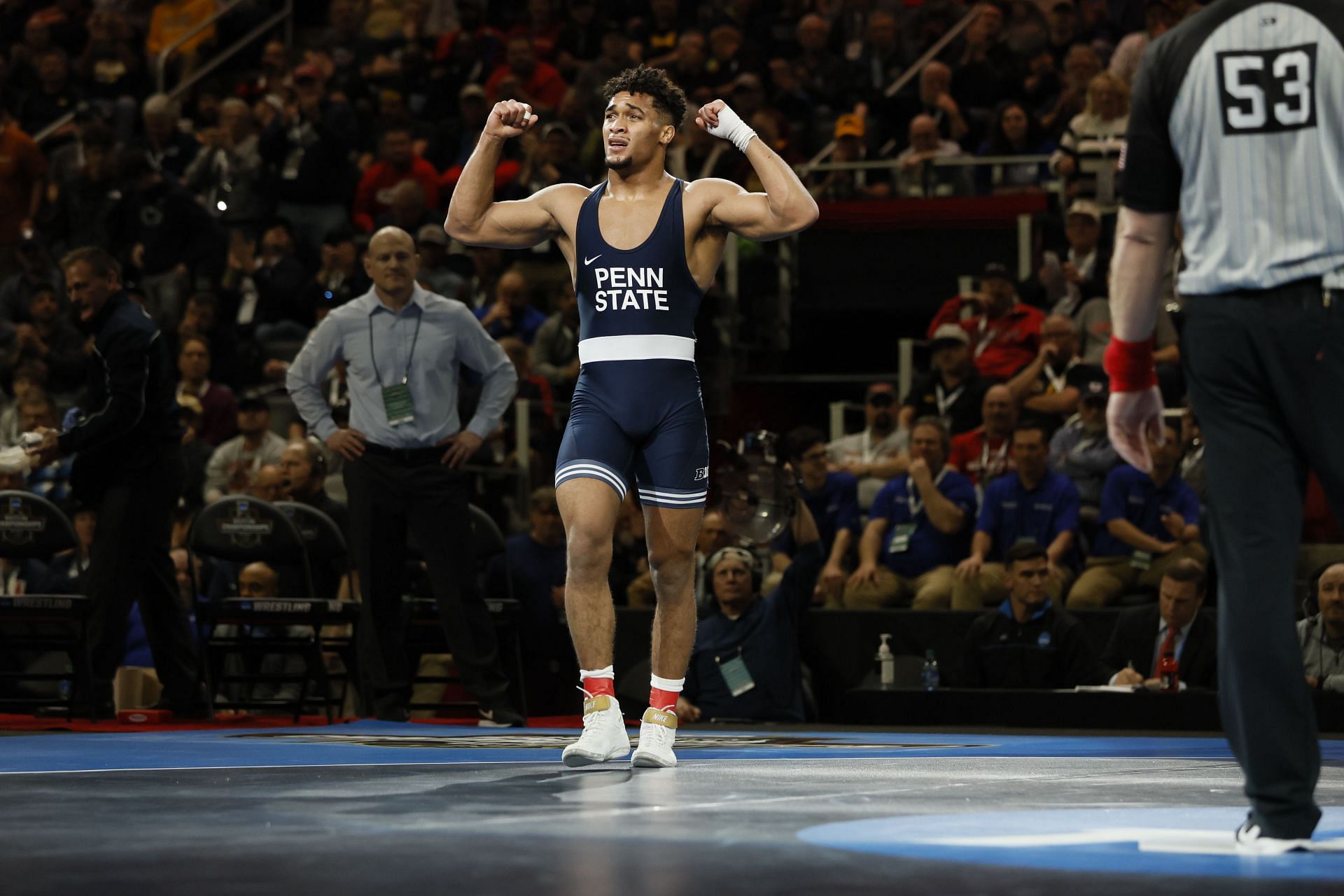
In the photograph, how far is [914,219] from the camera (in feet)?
44.0

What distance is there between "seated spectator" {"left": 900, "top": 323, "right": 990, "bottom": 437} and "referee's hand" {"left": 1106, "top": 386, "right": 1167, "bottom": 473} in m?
7.65

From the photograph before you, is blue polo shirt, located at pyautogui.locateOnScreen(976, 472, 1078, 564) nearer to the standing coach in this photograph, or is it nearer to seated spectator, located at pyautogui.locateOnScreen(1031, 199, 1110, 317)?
seated spectator, located at pyautogui.locateOnScreen(1031, 199, 1110, 317)

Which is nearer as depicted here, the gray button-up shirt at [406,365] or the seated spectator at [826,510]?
the gray button-up shirt at [406,365]

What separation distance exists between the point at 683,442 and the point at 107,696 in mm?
3733

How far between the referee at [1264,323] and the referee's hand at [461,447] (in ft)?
16.3

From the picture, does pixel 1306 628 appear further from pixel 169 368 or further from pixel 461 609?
pixel 169 368

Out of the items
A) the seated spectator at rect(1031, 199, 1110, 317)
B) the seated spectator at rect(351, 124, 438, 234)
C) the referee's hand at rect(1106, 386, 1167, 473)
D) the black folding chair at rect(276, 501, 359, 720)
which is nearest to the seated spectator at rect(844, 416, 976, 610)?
the seated spectator at rect(1031, 199, 1110, 317)

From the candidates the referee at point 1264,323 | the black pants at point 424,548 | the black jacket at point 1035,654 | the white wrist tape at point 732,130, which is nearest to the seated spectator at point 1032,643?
the black jacket at point 1035,654

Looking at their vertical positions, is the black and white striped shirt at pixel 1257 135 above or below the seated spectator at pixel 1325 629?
above

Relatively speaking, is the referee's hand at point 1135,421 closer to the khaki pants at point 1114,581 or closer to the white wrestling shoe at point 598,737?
the white wrestling shoe at point 598,737

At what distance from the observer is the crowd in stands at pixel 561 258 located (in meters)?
9.74

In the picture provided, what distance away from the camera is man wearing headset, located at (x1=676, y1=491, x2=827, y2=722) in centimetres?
898

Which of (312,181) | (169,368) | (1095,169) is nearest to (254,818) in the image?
(169,368)

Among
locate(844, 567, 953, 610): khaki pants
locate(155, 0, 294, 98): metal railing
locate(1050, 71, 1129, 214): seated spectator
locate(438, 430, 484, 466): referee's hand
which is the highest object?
locate(155, 0, 294, 98): metal railing
